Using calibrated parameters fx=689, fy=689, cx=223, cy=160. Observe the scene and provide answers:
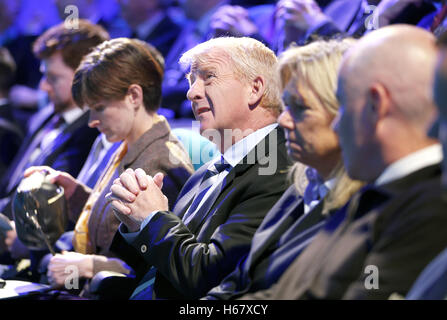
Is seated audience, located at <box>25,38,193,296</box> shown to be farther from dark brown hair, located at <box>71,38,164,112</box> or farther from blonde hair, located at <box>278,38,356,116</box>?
blonde hair, located at <box>278,38,356,116</box>

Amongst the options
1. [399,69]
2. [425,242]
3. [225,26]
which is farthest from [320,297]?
[225,26]

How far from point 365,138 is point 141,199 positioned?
77cm

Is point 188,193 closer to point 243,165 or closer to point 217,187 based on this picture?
point 217,187

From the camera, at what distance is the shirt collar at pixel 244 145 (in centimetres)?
189

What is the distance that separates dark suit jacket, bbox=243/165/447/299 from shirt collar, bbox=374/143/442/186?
13mm

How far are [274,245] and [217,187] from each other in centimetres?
41

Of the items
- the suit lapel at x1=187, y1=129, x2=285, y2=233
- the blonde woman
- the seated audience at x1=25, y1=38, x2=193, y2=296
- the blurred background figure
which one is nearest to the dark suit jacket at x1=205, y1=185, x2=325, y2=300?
the blonde woman

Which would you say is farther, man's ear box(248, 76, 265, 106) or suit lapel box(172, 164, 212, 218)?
suit lapel box(172, 164, 212, 218)

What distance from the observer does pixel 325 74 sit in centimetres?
145

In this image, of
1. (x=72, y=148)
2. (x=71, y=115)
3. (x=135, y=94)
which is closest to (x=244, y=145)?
(x=135, y=94)

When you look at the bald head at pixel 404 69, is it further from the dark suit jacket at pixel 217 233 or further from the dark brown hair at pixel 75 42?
the dark brown hair at pixel 75 42

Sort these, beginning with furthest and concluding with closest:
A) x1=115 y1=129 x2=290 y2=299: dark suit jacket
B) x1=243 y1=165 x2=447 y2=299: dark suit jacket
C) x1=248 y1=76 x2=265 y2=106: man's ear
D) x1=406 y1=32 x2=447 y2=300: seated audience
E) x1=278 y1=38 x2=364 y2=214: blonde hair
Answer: x1=248 y1=76 x2=265 y2=106: man's ear → x1=115 y1=129 x2=290 y2=299: dark suit jacket → x1=278 y1=38 x2=364 y2=214: blonde hair → x1=243 y1=165 x2=447 y2=299: dark suit jacket → x1=406 y1=32 x2=447 y2=300: seated audience

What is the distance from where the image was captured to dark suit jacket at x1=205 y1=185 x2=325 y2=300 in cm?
143

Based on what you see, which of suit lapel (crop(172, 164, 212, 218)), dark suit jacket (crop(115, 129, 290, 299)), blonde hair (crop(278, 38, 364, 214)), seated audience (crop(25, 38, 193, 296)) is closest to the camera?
blonde hair (crop(278, 38, 364, 214))
